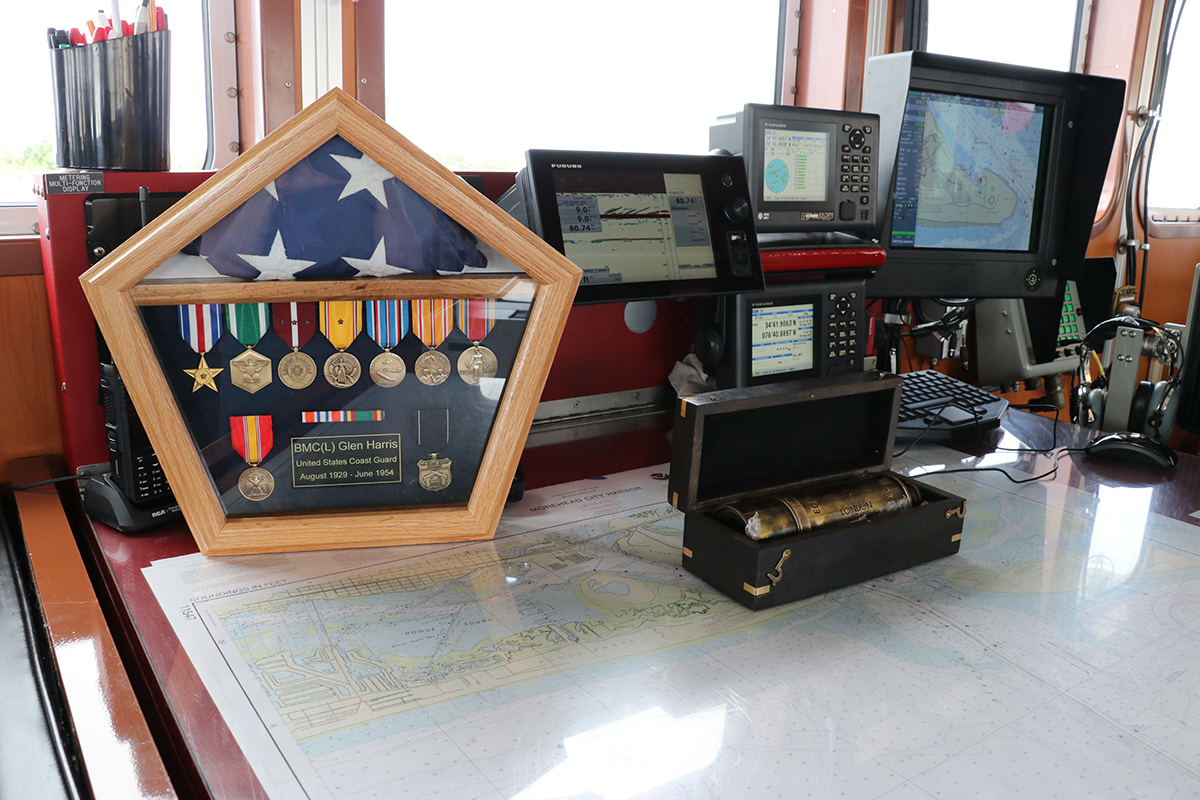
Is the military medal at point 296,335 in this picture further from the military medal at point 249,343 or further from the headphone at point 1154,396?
the headphone at point 1154,396

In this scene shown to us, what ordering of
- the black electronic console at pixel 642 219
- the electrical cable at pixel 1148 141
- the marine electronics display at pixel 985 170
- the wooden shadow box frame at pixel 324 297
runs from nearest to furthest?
the wooden shadow box frame at pixel 324 297 < the black electronic console at pixel 642 219 < the marine electronics display at pixel 985 170 < the electrical cable at pixel 1148 141

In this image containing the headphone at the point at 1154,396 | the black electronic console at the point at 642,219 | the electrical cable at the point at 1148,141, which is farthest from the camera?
the electrical cable at the point at 1148,141

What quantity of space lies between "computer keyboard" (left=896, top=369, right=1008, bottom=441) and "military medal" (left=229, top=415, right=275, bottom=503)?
42.9 inches

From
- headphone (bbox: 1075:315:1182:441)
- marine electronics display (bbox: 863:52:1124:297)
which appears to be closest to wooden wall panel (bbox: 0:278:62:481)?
marine electronics display (bbox: 863:52:1124:297)

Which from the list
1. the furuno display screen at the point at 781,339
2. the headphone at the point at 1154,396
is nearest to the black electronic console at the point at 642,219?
the furuno display screen at the point at 781,339

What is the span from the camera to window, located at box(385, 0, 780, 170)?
1969 mm

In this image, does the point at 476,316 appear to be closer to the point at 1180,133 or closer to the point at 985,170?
the point at 985,170

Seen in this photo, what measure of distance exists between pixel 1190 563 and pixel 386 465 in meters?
1.08

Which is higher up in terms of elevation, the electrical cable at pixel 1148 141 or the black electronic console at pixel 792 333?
the electrical cable at pixel 1148 141

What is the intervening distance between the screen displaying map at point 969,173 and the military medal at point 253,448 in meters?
1.22

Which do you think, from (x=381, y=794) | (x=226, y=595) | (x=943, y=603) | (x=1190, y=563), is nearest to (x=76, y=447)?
(x=226, y=595)

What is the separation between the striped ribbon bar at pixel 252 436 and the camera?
1064mm

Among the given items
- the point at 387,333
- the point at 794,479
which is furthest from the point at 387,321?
the point at 794,479

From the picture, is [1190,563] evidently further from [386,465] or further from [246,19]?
[246,19]
